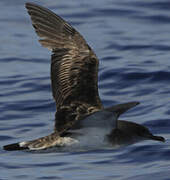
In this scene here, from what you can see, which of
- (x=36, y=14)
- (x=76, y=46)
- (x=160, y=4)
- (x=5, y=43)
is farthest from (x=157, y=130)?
(x=160, y=4)

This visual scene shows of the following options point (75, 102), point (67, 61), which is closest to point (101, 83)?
point (67, 61)

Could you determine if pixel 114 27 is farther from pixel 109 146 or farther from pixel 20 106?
pixel 109 146

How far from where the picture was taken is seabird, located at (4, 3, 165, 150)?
27.1 ft

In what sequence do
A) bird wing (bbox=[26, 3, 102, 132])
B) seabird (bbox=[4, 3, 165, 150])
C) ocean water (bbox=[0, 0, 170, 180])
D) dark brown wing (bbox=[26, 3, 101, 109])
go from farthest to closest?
ocean water (bbox=[0, 0, 170, 180])
dark brown wing (bbox=[26, 3, 101, 109])
bird wing (bbox=[26, 3, 102, 132])
seabird (bbox=[4, 3, 165, 150])

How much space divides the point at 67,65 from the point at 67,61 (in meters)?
0.08

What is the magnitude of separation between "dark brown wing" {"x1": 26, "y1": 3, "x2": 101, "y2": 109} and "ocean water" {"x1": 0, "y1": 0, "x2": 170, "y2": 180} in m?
0.92

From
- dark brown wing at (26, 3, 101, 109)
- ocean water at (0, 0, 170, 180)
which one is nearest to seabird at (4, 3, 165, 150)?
dark brown wing at (26, 3, 101, 109)

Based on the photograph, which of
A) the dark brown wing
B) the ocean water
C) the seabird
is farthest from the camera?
the ocean water

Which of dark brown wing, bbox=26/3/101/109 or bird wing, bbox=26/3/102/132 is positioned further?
dark brown wing, bbox=26/3/101/109

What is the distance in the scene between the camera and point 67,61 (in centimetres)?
984

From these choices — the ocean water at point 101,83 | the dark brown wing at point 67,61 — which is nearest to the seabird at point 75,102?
the dark brown wing at point 67,61

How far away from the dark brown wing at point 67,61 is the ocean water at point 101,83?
924 millimetres

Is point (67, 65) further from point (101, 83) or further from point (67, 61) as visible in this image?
point (101, 83)

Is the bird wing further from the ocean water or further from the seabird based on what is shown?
the ocean water
